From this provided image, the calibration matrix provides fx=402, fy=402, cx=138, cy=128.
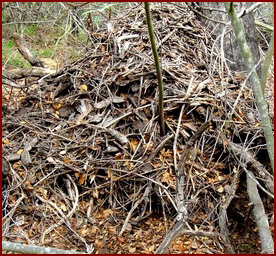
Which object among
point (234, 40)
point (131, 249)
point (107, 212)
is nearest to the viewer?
point (131, 249)

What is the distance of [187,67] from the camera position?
119 inches

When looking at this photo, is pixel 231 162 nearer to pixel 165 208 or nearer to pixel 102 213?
pixel 165 208

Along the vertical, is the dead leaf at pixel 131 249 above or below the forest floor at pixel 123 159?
below

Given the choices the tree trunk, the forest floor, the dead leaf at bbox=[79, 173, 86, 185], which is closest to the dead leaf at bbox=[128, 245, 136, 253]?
the forest floor

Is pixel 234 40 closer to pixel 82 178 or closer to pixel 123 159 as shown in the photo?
pixel 123 159

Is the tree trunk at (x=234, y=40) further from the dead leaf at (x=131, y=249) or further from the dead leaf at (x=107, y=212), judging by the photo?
the dead leaf at (x=131, y=249)

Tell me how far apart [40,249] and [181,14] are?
2.50 metres

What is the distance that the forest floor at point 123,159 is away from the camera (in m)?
2.26

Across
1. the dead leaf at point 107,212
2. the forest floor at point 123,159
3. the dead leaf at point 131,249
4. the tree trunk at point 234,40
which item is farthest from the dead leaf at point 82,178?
the tree trunk at point 234,40

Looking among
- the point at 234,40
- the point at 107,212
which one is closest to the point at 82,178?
the point at 107,212

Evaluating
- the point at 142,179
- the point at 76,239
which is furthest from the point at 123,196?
the point at 76,239

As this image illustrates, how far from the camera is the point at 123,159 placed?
2.50 meters

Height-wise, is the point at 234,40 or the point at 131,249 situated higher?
the point at 234,40

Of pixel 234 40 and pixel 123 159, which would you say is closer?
pixel 123 159
